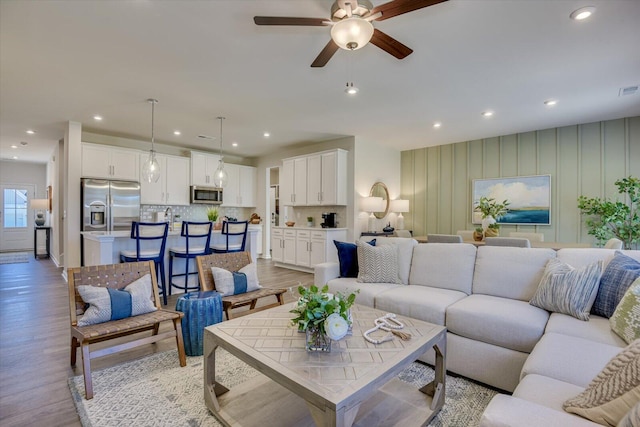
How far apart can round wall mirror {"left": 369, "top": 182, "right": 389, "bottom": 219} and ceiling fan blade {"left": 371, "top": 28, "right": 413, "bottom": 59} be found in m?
4.13

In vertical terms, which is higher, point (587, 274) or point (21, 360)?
point (587, 274)

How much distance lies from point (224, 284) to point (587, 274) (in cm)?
290

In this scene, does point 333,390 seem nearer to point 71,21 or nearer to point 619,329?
point 619,329

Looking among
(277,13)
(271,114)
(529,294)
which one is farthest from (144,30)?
(529,294)

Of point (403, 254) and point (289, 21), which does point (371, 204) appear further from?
point (289, 21)

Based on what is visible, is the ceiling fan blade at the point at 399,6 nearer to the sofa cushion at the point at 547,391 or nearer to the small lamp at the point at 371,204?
the sofa cushion at the point at 547,391

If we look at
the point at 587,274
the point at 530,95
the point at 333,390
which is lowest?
the point at 333,390

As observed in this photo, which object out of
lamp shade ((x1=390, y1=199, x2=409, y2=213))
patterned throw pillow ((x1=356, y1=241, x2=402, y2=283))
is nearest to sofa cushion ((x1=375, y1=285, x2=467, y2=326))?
patterned throw pillow ((x1=356, y1=241, x2=402, y2=283))

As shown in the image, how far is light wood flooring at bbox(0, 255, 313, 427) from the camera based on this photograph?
1868mm

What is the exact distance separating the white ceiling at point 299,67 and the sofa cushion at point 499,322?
220 cm

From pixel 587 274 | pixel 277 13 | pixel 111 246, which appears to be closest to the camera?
pixel 587 274

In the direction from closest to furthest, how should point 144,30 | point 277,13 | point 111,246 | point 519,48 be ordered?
point 277,13 < point 144,30 < point 519,48 < point 111,246

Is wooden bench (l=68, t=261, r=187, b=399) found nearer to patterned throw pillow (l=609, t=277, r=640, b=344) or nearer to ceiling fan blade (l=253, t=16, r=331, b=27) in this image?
ceiling fan blade (l=253, t=16, r=331, b=27)

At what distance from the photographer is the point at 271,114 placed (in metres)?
4.67
